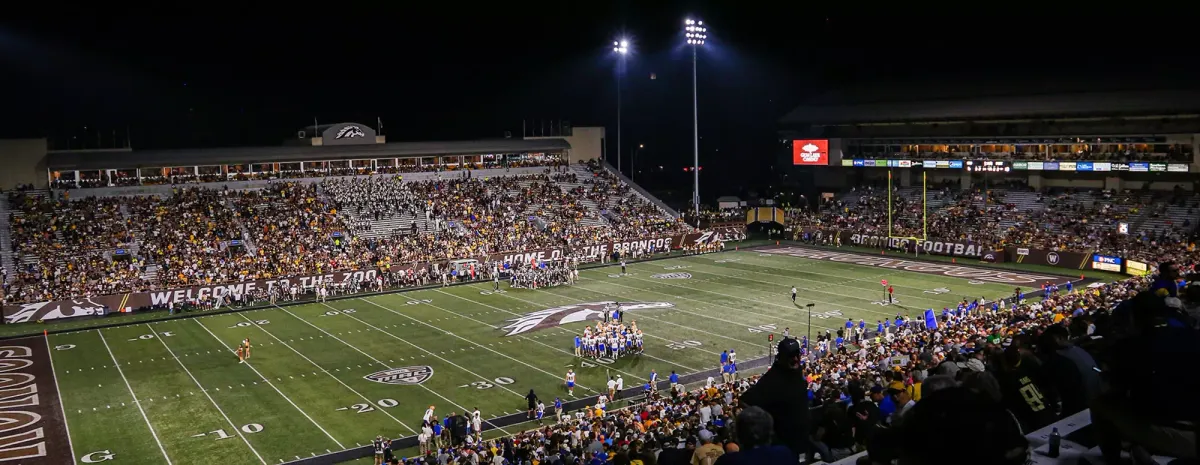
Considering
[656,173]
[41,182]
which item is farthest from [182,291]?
[656,173]

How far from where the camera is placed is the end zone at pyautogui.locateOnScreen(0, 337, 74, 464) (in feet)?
69.3

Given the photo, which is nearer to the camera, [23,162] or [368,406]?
[368,406]

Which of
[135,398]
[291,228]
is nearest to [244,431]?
[135,398]

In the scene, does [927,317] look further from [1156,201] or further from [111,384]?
[1156,201]

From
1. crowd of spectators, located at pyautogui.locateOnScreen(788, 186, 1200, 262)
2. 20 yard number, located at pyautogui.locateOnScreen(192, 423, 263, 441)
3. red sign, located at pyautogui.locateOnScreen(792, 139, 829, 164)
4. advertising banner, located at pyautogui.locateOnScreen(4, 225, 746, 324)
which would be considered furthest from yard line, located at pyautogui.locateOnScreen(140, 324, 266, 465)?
red sign, located at pyautogui.locateOnScreen(792, 139, 829, 164)

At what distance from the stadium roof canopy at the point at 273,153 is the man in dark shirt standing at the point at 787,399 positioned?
5385 cm

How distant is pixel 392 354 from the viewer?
30734 mm

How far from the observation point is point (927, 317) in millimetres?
29188

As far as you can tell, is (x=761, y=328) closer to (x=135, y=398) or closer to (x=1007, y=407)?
(x=135, y=398)

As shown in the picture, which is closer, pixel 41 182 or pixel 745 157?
pixel 41 182

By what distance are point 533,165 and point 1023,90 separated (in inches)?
1312

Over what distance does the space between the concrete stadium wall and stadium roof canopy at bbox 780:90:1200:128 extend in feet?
169

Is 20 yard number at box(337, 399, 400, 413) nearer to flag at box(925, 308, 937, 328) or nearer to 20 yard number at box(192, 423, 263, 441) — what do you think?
20 yard number at box(192, 423, 263, 441)

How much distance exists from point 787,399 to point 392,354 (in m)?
25.9
